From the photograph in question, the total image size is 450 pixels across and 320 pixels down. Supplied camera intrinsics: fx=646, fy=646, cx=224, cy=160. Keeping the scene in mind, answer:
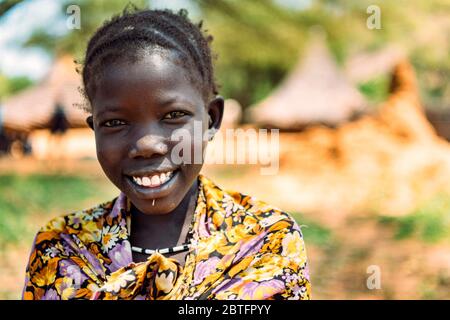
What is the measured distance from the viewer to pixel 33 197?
9102 millimetres

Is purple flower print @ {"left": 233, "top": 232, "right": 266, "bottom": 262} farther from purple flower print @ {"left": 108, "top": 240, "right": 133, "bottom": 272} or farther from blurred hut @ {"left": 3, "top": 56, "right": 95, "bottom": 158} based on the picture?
blurred hut @ {"left": 3, "top": 56, "right": 95, "bottom": 158}

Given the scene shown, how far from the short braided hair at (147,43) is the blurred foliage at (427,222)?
17.4 ft

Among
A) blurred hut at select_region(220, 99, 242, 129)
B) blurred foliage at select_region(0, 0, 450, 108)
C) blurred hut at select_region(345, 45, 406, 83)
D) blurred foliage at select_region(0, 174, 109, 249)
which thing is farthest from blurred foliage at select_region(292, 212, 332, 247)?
blurred hut at select_region(220, 99, 242, 129)

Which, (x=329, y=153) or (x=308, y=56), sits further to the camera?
(x=308, y=56)

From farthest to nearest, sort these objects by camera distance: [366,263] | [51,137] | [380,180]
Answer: [51,137]
[380,180]
[366,263]

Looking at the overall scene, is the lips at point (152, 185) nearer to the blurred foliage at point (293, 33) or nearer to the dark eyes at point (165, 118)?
the dark eyes at point (165, 118)

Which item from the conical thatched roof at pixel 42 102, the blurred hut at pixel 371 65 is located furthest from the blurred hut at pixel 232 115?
the conical thatched roof at pixel 42 102

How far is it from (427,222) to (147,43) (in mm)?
5900

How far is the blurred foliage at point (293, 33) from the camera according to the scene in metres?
8.44

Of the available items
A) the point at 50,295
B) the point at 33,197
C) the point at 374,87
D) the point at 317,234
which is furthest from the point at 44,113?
the point at 50,295
